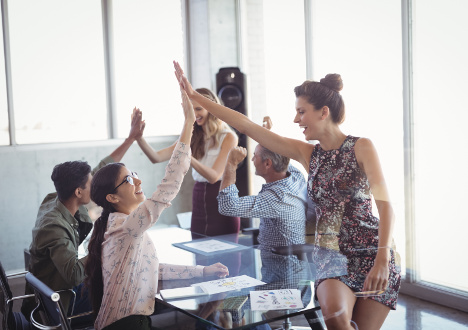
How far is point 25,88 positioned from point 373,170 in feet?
12.3

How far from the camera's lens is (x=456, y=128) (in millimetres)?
3270

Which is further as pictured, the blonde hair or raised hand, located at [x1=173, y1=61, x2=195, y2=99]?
the blonde hair

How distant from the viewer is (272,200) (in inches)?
105

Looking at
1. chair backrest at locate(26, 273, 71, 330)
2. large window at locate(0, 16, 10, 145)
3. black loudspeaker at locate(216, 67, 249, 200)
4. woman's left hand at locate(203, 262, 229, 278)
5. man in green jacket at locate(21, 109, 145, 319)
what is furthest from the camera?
large window at locate(0, 16, 10, 145)

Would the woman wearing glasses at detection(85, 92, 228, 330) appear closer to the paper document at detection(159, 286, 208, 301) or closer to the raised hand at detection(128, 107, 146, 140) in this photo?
the paper document at detection(159, 286, 208, 301)

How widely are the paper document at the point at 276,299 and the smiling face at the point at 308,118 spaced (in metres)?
0.60

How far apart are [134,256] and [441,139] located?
87.2 inches

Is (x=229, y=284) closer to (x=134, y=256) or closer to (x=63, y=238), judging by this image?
(x=134, y=256)

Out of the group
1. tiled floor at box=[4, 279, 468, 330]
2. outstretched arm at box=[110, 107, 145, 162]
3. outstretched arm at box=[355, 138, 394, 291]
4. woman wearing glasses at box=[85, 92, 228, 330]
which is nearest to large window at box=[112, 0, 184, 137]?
outstretched arm at box=[110, 107, 145, 162]

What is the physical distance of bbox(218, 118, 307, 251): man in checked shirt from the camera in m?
2.62

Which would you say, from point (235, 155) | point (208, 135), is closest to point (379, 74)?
point (208, 135)

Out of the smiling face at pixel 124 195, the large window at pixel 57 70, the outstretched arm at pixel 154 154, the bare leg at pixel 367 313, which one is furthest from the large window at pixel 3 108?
the bare leg at pixel 367 313

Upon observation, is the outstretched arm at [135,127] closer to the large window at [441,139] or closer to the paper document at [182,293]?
the paper document at [182,293]

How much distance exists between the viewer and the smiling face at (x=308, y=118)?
208 cm
